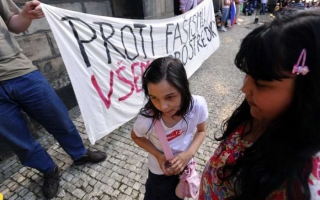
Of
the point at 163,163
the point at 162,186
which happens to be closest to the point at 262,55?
the point at 163,163

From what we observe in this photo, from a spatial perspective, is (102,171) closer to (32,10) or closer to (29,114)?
(29,114)

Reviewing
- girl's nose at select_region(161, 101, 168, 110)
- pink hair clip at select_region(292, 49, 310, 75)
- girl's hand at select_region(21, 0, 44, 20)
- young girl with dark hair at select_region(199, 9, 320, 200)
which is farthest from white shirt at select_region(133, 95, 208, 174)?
girl's hand at select_region(21, 0, 44, 20)

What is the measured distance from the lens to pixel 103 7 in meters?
3.53

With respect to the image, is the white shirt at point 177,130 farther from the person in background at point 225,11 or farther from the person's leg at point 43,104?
the person in background at point 225,11

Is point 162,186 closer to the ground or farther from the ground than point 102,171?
farther from the ground

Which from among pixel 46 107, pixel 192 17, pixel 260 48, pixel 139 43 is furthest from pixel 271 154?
pixel 192 17

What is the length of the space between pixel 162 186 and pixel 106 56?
1.62m

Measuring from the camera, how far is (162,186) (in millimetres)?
1335

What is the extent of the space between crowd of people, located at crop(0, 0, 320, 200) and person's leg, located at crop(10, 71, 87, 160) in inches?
0.7

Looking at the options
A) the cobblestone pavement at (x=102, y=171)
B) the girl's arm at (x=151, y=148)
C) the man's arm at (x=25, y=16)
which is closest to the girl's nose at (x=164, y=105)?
the girl's arm at (x=151, y=148)

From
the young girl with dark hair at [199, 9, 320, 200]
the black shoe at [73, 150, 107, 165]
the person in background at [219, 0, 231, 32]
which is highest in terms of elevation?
the young girl with dark hair at [199, 9, 320, 200]

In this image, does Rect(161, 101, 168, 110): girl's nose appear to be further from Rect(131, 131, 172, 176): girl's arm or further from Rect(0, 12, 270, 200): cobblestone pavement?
Rect(0, 12, 270, 200): cobblestone pavement

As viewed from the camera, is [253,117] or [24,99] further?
[24,99]

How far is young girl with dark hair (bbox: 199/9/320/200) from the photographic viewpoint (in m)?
0.57
